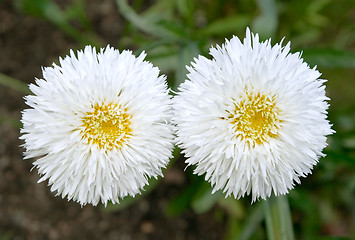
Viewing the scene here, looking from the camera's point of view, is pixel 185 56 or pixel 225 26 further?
pixel 225 26

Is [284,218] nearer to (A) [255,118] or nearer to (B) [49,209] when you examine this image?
(A) [255,118]

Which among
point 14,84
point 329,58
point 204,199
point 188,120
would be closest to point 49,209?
point 14,84

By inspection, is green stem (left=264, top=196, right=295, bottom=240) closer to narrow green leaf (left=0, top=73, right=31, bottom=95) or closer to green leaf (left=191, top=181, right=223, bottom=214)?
green leaf (left=191, top=181, right=223, bottom=214)

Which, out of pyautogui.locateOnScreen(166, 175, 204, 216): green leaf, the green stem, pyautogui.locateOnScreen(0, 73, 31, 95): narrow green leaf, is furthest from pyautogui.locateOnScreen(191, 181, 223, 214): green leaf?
pyautogui.locateOnScreen(0, 73, 31, 95): narrow green leaf

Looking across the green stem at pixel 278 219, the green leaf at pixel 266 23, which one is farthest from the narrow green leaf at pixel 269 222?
the green leaf at pixel 266 23

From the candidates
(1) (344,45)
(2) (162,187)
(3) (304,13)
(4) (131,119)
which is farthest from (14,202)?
(1) (344,45)

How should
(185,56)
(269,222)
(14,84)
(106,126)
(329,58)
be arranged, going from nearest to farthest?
(106,126)
(269,222)
(185,56)
(329,58)
(14,84)

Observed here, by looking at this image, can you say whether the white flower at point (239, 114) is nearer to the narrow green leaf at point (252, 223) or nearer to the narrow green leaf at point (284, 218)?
the narrow green leaf at point (284, 218)

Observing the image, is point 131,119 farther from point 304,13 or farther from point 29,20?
point 29,20
